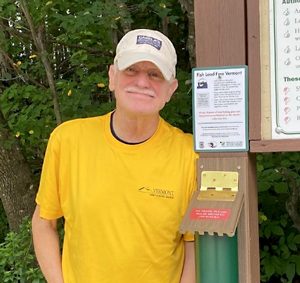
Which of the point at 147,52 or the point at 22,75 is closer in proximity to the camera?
the point at 147,52

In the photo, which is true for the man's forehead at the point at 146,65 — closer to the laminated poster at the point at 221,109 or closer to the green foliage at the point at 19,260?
the laminated poster at the point at 221,109

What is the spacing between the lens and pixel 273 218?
376 cm

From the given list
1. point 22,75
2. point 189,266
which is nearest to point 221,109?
point 189,266

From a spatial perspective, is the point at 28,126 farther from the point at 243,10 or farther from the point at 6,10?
the point at 243,10

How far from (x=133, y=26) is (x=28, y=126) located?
1117mm

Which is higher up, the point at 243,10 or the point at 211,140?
the point at 243,10

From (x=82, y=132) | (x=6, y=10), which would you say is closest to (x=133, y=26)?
(x=6, y=10)

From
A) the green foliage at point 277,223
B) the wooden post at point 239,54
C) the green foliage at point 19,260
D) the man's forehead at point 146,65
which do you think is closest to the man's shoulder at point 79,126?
the man's forehead at point 146,65

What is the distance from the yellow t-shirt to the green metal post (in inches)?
4.7

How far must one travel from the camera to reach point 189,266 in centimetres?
219

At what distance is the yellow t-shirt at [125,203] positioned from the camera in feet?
6.88

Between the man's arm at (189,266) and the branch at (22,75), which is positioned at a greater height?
the branch at (22,75)

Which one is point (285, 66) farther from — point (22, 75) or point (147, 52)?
point (22, 75)

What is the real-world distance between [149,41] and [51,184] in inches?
24.5
